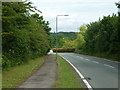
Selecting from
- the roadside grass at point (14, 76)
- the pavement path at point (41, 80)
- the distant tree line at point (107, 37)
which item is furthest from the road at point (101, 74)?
the distant tree line at point (107, 37)

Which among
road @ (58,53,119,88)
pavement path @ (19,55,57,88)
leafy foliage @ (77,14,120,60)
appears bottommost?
road @ (58,53,119,88)

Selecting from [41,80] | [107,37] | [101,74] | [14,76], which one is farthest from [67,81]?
[107,37]

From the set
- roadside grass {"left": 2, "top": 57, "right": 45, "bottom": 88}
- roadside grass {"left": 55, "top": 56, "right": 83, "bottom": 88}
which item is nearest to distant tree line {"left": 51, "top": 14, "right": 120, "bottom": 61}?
roadside grass {"left": 2, "top": 57, "right": 45, "bottom": 88}

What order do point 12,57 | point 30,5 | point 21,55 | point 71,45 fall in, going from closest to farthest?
point 30,5, point 12,57, point 21,55, point 71,45

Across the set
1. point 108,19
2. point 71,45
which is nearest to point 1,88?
point 108,19

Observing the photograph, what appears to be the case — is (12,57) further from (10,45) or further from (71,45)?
(71,45)

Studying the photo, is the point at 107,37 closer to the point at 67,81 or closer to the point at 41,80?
the point at 67,81

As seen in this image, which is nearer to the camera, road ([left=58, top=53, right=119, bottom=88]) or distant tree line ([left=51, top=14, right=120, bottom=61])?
road ([left=58, top=53, right=119, bottom=88])

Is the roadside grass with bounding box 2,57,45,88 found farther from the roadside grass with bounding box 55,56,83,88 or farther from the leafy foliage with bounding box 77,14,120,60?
the leafy foliage with bounding box 77,14,120,60

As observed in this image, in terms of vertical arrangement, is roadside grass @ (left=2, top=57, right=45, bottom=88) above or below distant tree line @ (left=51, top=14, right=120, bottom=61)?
below

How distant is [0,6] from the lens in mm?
12445

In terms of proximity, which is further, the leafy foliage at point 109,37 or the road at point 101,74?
the leafy foliage at point 109,37

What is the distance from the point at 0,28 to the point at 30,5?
2560mm

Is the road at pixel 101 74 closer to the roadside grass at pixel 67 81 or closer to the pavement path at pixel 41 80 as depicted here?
the roadside grass at pixel 67 81
